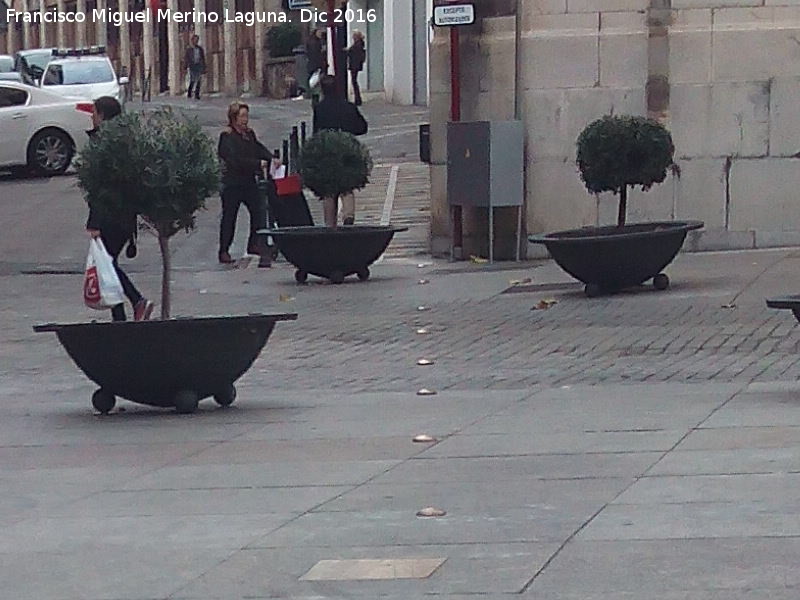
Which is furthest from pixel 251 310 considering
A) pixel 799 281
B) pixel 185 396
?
pixel 185 396

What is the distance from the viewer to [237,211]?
63.6ft

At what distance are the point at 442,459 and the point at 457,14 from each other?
10.6m

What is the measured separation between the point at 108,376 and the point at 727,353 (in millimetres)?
3972

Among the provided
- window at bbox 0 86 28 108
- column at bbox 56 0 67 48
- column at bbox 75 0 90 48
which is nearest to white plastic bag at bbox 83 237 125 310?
window at bbox 0 86 28 108

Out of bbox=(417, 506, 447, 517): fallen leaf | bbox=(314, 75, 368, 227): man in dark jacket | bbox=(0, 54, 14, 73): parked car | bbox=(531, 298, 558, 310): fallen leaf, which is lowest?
bbox=(531, 298, 558, 310): fallen leaf

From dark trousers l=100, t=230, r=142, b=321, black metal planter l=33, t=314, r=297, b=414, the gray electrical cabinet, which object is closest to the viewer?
black metal planter l=33, t=314, r=297, b=414

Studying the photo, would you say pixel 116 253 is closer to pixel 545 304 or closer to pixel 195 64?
pixel 545 304

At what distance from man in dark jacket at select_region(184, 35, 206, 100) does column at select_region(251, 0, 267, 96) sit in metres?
1.61

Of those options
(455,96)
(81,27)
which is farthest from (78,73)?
(81,27)

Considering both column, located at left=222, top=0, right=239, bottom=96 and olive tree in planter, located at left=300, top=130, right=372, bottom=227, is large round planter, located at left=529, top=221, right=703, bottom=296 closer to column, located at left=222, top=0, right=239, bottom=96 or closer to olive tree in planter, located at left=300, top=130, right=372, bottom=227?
olive tree in planter, located at left=300, top=130, right=372, bottom=227

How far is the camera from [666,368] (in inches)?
434

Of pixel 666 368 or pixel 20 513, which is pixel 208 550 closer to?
pixel 20 513

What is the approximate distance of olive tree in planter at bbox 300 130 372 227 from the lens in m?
17.4

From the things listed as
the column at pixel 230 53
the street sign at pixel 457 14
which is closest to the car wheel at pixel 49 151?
the street sign at pixel 457 14
